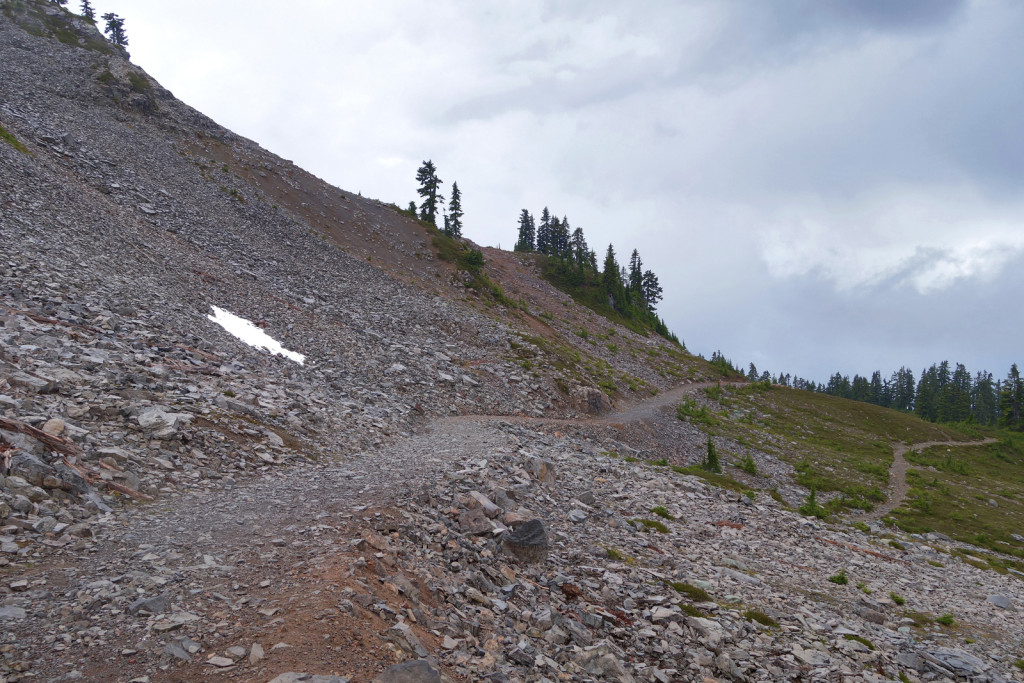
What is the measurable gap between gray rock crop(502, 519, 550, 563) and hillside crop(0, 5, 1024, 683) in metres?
0.08

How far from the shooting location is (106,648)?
20.8 feet

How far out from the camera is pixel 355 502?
39.9ft

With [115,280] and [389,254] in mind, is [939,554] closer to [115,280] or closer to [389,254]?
[115,280]

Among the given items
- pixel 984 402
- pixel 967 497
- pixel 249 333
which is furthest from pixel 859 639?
pixel 984 402

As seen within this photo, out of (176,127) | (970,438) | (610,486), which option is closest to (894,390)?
(970,438)

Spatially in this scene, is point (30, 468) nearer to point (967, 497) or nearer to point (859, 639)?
point (859, 639)

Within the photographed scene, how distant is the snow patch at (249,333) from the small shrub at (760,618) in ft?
73.3

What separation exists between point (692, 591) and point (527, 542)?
199 inches

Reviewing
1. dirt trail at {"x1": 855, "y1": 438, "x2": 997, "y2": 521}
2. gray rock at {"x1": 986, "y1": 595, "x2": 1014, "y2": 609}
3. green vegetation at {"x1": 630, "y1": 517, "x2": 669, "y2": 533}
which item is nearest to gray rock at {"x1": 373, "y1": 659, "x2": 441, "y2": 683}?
green vegetation at {"x1": 630, "y1": 517, "x2": 669, "y2": 533}

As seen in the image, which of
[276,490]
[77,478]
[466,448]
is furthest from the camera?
[466,448]

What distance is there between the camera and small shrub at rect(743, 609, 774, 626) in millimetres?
12961

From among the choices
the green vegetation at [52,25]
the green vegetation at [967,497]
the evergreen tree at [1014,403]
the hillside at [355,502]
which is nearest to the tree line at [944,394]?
the evergreen tree at [1014,403]

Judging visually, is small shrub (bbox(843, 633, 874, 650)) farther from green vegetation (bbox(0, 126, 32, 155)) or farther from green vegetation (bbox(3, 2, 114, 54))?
green vegetation (bbox(3, 2, 114, 54))

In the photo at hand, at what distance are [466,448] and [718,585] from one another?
10.4 meters
